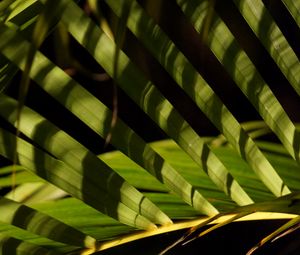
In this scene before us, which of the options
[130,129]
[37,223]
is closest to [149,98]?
[130,129]

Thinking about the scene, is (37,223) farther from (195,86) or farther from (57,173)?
(195,86)

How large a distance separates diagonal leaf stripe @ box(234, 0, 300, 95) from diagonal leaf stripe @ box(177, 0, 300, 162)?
24 millimetres

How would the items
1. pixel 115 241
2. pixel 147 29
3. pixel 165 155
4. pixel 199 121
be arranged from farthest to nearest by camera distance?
1. pixel 199 121
2. pixel 165 155
3. pixel 115 241
4. pixel 147 29

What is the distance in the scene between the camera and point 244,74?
0.74m

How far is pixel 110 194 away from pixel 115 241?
10 cm

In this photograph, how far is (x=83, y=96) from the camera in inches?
27.8

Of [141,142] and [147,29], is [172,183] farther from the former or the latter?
[147,29]

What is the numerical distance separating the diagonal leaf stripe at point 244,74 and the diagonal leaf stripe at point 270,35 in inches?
0.9

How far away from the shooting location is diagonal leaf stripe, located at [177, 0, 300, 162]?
27.0 inches

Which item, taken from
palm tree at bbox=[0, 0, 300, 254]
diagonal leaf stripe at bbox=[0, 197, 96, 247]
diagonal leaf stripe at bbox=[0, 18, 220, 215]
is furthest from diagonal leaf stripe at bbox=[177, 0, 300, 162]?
diagonal leaf stripe at bbox=[0, 197, 96, 247]

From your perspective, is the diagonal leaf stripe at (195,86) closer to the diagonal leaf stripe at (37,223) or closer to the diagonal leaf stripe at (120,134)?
the diagonal leaf stripe at (120,134)

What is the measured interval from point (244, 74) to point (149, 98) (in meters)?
0.10

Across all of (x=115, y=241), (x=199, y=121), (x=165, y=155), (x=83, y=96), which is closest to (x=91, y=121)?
(x=83, y=96)

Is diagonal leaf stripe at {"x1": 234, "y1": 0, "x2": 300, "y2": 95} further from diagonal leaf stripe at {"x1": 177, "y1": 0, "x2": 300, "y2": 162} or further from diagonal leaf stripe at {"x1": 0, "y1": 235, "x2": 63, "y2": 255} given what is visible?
diagonal leaf stripe at {"x1": 0, "y1": 235, "x2": 63, "y2": 255}
